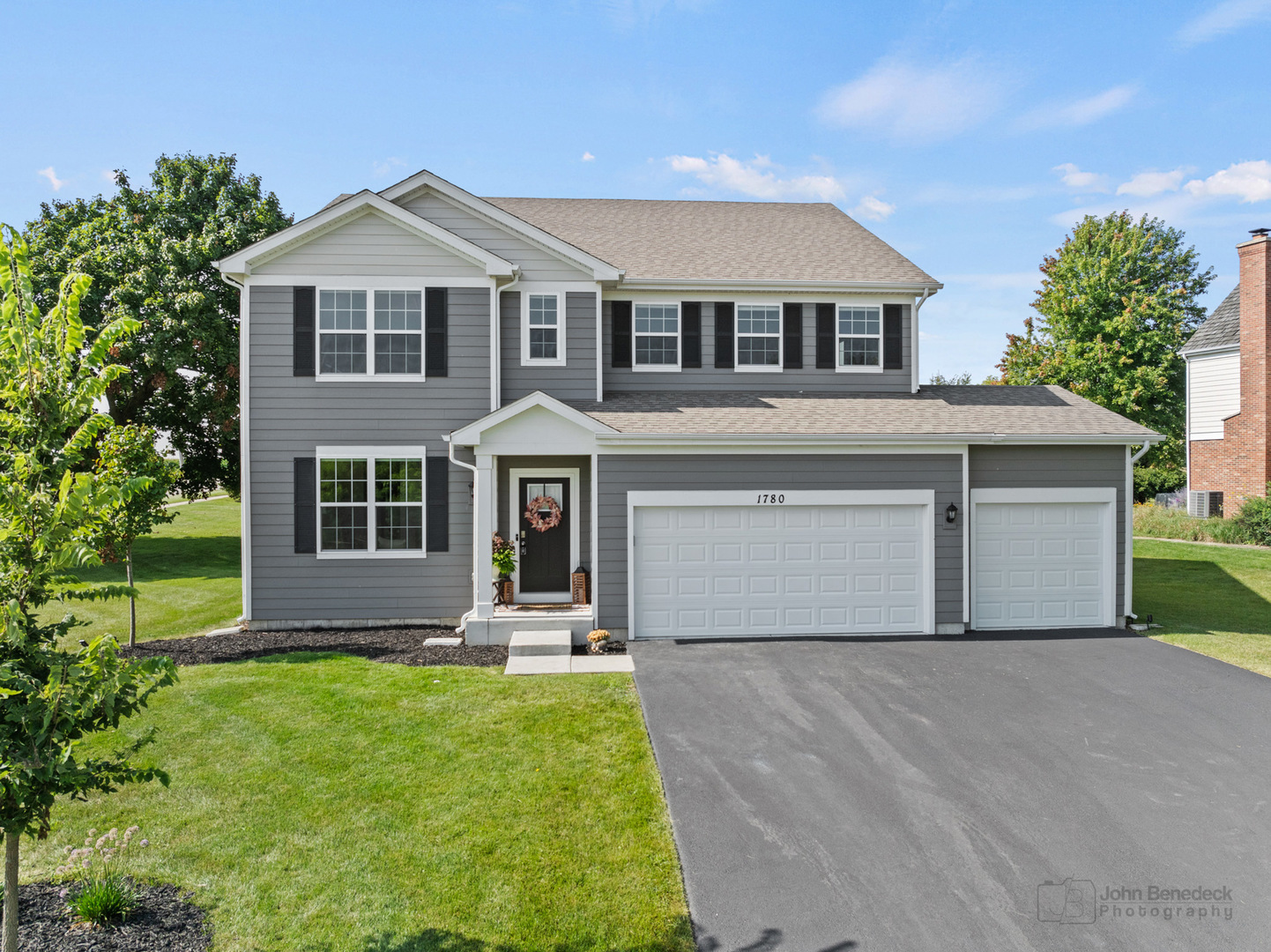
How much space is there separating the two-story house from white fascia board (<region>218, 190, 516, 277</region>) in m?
0.04

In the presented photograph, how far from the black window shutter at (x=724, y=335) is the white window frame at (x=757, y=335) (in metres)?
0.07

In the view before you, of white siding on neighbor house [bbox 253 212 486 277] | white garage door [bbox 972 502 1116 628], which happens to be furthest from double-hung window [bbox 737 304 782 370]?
white siding on neighbor house [bbox 253 212 486 277]

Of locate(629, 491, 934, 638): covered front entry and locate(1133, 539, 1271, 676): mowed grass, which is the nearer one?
locate(1133, 539, 1271, 676): mowed grass

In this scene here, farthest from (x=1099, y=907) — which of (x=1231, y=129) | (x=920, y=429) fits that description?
(x=1231, y=129)

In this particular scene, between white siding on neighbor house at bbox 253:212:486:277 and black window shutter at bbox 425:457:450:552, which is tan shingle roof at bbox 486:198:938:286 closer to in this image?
white siding on neighbor house at bbox 253:212:486:277

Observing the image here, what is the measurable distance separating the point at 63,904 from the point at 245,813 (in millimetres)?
1257

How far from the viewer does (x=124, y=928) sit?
13.4 ft

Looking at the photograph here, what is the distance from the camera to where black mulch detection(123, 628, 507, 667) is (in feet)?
32.1

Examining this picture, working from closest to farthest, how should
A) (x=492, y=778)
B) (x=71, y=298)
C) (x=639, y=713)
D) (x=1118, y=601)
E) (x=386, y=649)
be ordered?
1. (x=71, y=298)
2. (x=492, y=778)
3. (x=639, y=713)
4. (x=386, y=649)
5. (x=1118, y=601)

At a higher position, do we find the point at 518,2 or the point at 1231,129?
the point at 1231,129

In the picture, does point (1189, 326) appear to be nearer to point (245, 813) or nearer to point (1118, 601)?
point (1118, 601)

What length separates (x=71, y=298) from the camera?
3.42 m

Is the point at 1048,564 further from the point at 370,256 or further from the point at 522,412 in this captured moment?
the point at 370,256

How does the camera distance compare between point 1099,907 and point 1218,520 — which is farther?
point 1218,520
